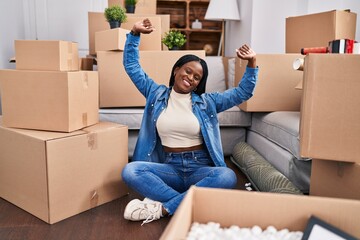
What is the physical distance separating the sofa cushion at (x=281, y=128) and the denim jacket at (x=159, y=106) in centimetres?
31

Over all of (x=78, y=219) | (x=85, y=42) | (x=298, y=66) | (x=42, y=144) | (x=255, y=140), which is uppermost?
(x=85, y=42)

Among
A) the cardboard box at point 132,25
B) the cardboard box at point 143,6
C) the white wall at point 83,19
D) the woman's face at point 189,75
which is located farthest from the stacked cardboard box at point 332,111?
the cardboard box at point 143,6

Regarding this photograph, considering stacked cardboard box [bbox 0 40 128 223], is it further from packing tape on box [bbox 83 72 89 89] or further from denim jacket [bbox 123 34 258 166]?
denim jacket [bbox 123 34 258 166]

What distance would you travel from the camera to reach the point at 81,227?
1.40 meters

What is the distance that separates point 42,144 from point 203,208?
75cm

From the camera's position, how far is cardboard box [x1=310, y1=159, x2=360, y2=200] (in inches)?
43.1

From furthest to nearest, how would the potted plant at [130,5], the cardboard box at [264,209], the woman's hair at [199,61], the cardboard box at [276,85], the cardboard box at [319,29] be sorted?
the potted plant at [130,5] < the cardboard box at [276,85] < the cardboard box at [319,29] < the woman's hair at [199,61] < the cardboard box at [264,209]

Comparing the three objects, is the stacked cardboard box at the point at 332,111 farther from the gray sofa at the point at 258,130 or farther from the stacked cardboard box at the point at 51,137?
the stacked cardboard box at the point at 51,137

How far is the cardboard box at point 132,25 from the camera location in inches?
90.8

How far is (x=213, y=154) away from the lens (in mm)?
1593

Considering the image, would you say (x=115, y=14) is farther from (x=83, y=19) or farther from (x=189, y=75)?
(x=83, y=19)

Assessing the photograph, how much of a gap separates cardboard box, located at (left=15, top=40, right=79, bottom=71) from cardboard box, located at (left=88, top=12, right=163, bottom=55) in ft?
2.74

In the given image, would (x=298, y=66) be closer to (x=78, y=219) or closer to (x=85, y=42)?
(x=78, y=219)

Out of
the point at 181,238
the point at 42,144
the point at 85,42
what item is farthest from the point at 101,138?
the point at 85,42
